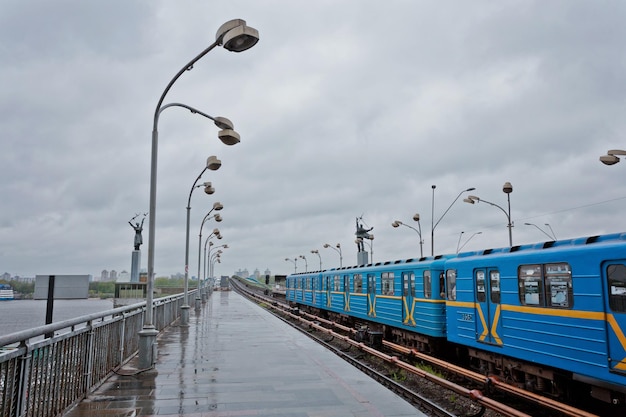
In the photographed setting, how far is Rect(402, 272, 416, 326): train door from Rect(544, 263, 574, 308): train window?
6.51 meters

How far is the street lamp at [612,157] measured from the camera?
52.0 ft

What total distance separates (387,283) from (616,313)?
1038 cm

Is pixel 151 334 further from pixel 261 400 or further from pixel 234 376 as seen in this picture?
pixel 261 400

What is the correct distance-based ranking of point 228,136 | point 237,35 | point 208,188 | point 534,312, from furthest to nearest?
1. point 208,188
2. point 228,136
3. point 534,312
4. point 237,35

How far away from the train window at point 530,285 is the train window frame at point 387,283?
7.43 metres

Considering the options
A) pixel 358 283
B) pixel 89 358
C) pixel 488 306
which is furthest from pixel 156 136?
pixel 358 283

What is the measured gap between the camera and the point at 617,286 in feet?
24.3

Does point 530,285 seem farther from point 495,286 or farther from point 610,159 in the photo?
point 610,159

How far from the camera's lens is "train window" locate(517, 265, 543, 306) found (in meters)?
9.20

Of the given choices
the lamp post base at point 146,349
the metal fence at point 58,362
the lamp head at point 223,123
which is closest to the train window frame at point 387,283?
the lamp head at point 223,123

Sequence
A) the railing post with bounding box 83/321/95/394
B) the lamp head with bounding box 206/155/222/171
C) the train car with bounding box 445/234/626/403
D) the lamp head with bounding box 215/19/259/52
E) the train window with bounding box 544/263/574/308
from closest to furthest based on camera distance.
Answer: the train car with bounding box 445/234/626/403 → the railing post with bounding box 83/321/95/394 → the train window with bounding box 544/263/574/308 → the lamp head with bounding box 215/19/259/52 → the lamp head with bounding box 206/155/222/171

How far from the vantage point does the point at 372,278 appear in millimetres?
19328

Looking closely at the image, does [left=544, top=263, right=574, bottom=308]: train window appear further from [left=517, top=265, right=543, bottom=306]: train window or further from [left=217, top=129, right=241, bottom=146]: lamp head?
[left=217, top=129, right=241, bottom=146]: lamp head

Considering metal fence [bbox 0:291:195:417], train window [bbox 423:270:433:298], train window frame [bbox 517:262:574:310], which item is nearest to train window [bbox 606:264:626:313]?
train window frame [bbox 517:262:574:310]
